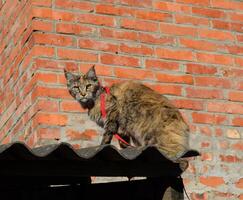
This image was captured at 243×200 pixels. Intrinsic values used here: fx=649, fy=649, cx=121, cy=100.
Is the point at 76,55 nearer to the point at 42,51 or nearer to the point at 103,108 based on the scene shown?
the point at 42,51

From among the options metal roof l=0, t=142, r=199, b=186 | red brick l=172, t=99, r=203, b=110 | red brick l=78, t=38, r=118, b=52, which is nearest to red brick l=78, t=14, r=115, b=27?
red brick l=78, t=38, r=118, b=52

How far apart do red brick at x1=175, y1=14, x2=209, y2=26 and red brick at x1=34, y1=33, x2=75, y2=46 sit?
3.24 ft

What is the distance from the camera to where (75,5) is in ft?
17.3

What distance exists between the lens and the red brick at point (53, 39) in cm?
505

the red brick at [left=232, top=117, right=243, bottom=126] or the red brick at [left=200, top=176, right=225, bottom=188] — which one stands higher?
the red brick at [left=232, top=117, right=243, bottom=126]

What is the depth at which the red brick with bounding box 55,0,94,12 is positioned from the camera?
5215 millimetres

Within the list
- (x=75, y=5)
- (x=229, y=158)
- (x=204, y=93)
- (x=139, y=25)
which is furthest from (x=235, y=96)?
(x=75, y=5)

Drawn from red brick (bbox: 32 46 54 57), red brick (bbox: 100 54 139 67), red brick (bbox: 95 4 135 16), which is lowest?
red brick (bbox: 100 54 139 67)

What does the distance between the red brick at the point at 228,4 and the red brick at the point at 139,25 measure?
655 mm

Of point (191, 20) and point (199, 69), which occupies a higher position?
point (191, 20)

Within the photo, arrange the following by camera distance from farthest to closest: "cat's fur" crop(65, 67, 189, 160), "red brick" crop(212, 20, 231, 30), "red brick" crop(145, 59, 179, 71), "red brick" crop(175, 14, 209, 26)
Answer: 1. "red brick" crop(212, 20, 231, 30)
2. "red brick" crop(175, 14, 209, 26)
3. "red brick" crop(145, 59, 179, 71)
4. "cat's fur" crop(65, 67, 189, 160)

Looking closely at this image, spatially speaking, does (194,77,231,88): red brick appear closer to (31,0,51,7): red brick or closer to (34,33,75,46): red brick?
(34,33,75,46): red brick

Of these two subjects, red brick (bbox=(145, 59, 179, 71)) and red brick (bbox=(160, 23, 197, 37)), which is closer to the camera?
red brick (bbox=(145, 59, 179, 71))

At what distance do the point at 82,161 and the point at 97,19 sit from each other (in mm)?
2162
